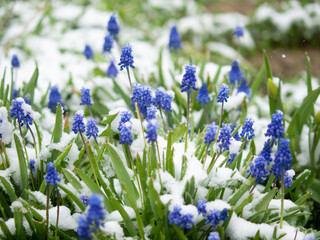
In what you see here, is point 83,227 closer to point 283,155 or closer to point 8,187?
point 8,187

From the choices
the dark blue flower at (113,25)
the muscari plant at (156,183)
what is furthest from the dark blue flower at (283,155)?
the dark blue flower at (113,25)

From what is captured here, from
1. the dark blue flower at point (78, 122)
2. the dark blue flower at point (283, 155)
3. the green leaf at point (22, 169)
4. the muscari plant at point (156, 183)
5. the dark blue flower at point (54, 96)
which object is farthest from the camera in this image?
the dark blue flower at point (54, 96)

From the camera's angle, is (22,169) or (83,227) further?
(22,169)

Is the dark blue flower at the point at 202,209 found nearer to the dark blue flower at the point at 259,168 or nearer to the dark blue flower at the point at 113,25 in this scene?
the dark blue flower at the point at 259,168

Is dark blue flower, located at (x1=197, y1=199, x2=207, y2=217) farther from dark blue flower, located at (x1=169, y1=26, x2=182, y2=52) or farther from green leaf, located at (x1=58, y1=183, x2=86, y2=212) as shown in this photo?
dark blue flower, located at (x1=169, y1=26, x2=182, y2=52)

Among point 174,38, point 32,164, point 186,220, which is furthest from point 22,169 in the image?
point 174,38

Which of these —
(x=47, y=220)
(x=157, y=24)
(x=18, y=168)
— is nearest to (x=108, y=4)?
(x=157, y=24)

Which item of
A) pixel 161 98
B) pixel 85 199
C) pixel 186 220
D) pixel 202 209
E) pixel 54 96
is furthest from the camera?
pixel 54 96

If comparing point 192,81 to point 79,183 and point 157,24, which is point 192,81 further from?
point 157,24

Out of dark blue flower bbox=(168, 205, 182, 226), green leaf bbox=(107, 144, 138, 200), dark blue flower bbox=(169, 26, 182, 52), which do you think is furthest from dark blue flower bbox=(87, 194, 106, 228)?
dark blue flower bbox=(169, 26, 182, 52)
